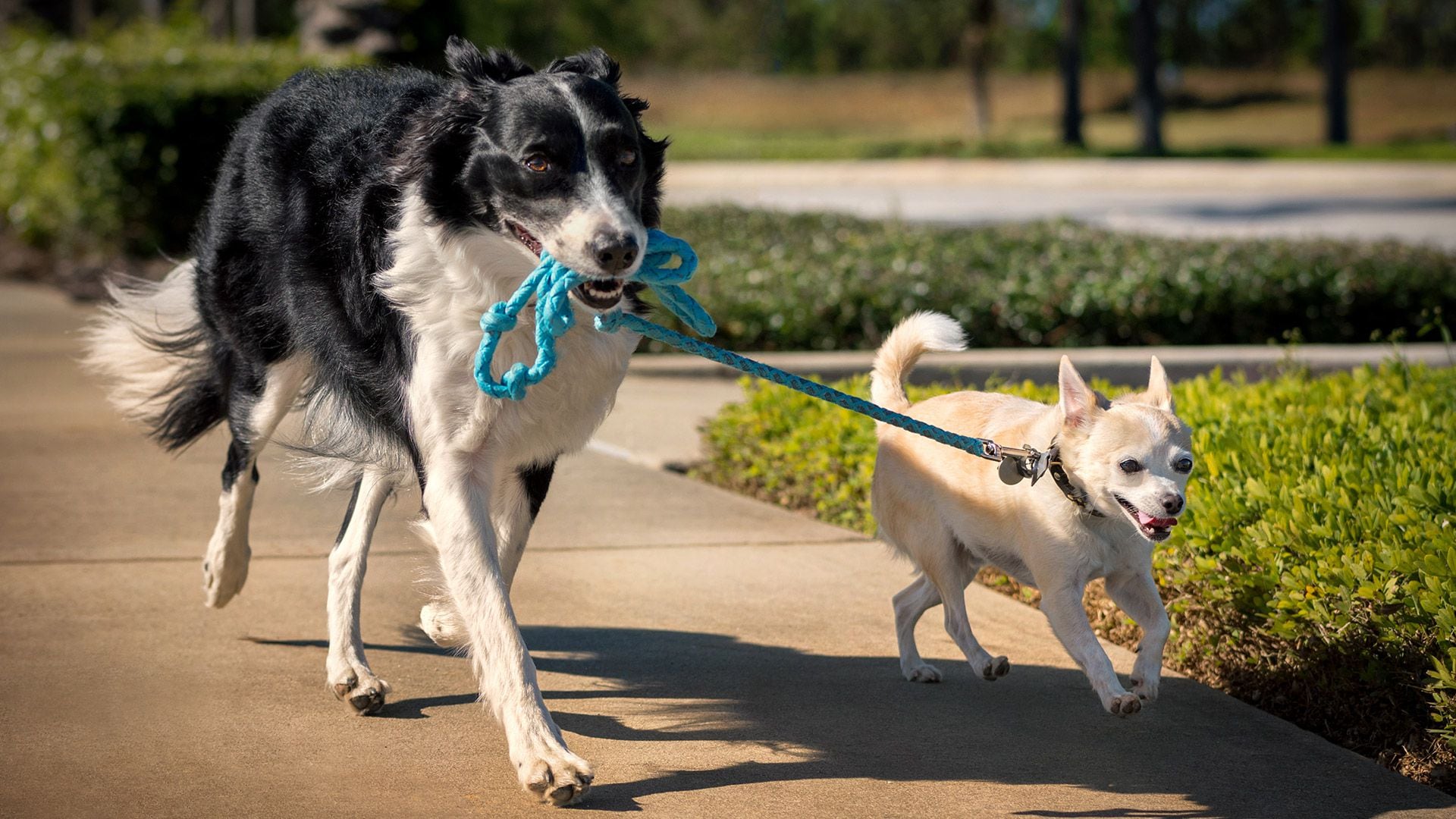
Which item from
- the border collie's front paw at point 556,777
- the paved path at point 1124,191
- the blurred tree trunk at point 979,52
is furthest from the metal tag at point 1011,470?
the blurred tree trunk at point 979,52

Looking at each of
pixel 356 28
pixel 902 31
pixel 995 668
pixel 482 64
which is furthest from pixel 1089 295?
pixel 902 31

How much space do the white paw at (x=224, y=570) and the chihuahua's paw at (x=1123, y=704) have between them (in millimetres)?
2704

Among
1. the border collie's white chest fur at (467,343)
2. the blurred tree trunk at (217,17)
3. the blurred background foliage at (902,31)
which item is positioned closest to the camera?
the border collie's white chest fur at (467,343)

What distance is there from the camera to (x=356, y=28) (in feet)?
59.4

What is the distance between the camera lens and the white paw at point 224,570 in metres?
4.77

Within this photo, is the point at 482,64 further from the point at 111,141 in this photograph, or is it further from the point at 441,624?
the point at 111,141

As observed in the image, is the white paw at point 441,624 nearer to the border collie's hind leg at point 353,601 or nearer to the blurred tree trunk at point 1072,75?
the border collie's hind leg at point 353,601

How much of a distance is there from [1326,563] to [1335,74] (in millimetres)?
33269

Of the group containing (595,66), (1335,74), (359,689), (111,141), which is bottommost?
(1335,74)

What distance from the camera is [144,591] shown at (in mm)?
5207

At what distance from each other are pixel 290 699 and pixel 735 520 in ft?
7.89

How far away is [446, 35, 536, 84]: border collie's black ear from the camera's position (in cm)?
385

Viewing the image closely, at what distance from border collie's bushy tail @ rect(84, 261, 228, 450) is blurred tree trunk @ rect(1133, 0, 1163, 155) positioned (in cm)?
2659

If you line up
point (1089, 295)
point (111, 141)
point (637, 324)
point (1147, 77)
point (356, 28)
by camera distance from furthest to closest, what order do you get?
point (1147, 77) → point (356, 28) → point (111, 141) → point (1089, 295) → point (637, 324)
